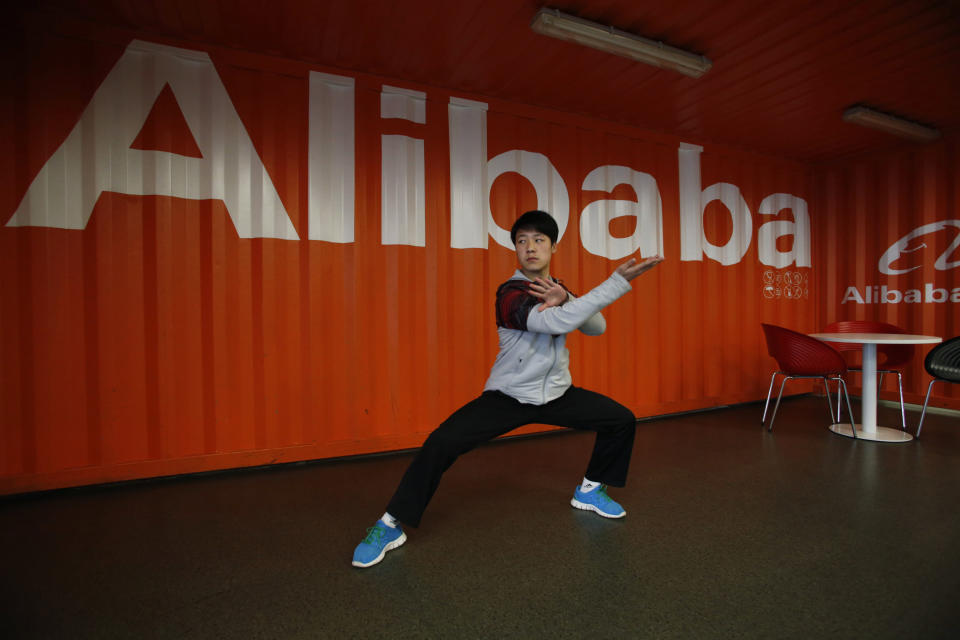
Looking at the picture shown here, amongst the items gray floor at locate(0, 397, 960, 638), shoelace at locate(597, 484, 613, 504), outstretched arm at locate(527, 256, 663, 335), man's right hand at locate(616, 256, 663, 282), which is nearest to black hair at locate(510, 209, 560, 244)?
outstretched arm at locate(527, 256, 663, 335)

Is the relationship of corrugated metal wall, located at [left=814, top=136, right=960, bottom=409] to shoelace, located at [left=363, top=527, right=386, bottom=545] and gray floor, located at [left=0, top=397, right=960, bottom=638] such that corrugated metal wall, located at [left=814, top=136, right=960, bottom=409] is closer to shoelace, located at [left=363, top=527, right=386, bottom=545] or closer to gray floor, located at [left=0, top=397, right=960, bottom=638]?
gray floor, located at [left=0, top=397, right=960, bottom=638]

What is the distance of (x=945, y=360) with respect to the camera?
3299mm

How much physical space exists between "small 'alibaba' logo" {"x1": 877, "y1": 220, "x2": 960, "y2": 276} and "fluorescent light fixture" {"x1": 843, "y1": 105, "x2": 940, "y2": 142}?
2.71 feet

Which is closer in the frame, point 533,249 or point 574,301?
point 574,301

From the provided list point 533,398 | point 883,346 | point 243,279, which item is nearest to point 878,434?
point 883,346

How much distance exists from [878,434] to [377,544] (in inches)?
152

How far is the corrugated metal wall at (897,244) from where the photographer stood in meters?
4.39

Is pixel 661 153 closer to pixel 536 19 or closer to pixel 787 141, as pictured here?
pixel 787 141

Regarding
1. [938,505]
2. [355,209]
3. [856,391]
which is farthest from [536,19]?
[856,391]

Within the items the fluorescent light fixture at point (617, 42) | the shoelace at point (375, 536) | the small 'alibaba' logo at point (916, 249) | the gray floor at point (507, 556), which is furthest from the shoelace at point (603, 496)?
the small 'alibaba' logo at point (916, 249)

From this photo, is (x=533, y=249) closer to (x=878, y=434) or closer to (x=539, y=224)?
(x=539, y=224)

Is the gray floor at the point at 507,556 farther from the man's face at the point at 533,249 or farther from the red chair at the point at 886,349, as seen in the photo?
the man's face at the point at 533,249

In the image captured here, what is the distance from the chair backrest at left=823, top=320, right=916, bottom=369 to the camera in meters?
3.91

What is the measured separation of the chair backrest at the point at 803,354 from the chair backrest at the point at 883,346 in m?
0.85
